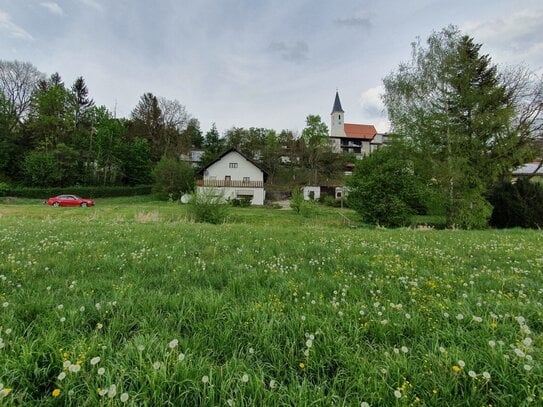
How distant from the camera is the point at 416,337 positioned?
2.18 m

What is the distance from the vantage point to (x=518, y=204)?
18234 millimetres

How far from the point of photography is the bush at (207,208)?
49.1ft

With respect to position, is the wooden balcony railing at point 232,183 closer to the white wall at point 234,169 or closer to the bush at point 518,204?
the white wall at point 234,169

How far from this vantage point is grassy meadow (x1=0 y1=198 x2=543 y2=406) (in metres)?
1.54

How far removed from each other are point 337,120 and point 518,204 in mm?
68452

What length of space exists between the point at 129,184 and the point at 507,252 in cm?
4986

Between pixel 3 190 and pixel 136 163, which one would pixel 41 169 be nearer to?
pixel 3 190

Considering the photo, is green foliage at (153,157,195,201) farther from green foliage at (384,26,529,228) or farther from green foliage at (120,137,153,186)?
green foliage at (384,26,529,228)

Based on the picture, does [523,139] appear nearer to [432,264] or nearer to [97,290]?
[432,264]

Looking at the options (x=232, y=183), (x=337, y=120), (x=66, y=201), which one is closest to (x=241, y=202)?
(x=232, y=183)

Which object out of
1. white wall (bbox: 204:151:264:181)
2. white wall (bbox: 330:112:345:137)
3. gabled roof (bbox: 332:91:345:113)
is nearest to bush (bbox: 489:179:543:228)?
white wall (bbox: 204:151:264:181)

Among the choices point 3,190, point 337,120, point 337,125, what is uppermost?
point 337,120

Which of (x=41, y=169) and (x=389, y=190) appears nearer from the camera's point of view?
(x=389, y=190)

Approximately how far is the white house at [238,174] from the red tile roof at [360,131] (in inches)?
2131
